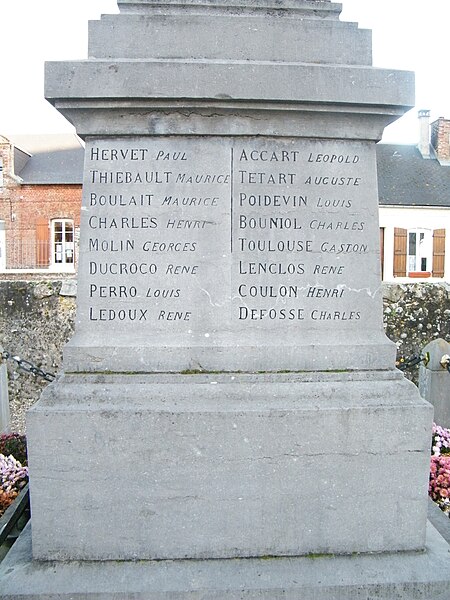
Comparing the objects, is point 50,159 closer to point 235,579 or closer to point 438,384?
point 438,384

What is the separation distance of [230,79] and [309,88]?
41 cm

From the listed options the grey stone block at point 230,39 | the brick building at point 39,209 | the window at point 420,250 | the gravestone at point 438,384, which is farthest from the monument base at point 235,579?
the brick building at point 39,209

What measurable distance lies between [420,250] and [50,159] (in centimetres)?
1865

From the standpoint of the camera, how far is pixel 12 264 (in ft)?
91.3

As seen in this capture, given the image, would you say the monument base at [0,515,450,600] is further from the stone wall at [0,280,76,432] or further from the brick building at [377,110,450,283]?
the brick building at [377,110,450,283]

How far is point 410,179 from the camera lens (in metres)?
26.5

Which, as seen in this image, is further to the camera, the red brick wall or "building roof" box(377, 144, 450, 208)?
the red brick wall

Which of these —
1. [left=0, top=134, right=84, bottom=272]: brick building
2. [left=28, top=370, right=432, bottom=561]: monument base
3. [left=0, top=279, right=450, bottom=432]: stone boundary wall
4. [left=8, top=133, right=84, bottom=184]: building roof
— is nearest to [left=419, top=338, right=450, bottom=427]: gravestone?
[left=0, top=279, right=450, bottom=432]: stone boundary wall

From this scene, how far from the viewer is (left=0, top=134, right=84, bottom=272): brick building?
26.9 m

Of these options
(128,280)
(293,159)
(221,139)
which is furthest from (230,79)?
(128,280)

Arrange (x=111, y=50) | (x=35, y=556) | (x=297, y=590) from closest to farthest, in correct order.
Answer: (x=297, y=590)
(x=35, y=556)
(x=111, y=50)

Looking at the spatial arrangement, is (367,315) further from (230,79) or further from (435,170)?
(435,170)

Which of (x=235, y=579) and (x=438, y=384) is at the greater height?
(x=438, y=384)

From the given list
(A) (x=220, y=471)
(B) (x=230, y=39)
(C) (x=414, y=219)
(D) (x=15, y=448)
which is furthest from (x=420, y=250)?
(A) (x=220, y=471)
